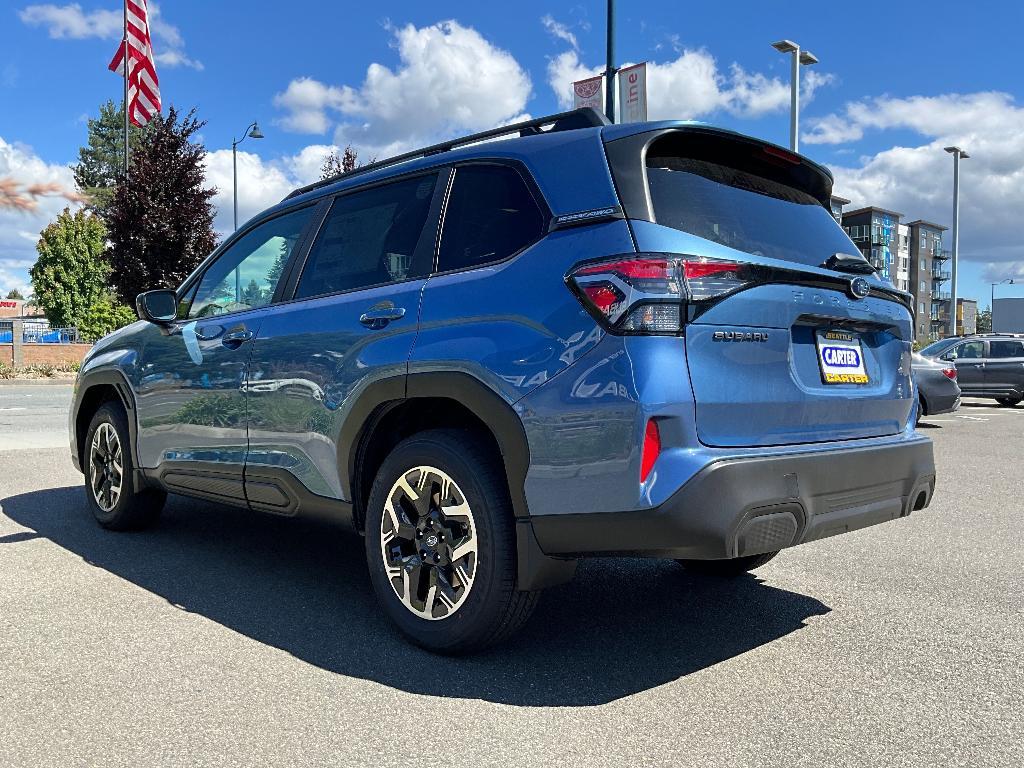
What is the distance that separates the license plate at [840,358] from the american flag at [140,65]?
81.7 ft

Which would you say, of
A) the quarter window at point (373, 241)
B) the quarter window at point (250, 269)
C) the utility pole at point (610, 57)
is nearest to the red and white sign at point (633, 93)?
the utility pole at point (610, 57)

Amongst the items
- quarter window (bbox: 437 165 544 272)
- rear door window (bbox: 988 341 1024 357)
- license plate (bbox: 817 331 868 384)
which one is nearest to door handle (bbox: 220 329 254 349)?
quarter window (bbox: 437 165 544 272)

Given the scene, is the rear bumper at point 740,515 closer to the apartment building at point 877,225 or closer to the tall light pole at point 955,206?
the tall light pole at point 955,206

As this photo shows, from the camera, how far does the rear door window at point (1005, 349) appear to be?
20.9m

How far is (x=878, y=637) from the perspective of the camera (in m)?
3.62

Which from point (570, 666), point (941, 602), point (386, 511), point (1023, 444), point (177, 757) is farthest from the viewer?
point (1023, 444)

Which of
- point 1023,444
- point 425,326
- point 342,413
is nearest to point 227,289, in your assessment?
point 342,413

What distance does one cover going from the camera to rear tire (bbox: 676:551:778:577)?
14.6 ft

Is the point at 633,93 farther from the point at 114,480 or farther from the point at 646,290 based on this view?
the point at 646,290

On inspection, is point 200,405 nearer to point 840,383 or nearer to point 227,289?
point 227,289

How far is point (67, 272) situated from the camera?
61312 mm

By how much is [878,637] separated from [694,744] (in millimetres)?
1370

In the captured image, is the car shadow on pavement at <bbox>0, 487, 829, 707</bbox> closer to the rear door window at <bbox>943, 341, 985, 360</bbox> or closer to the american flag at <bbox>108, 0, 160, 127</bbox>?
the rear door window at <bbox>943, 341, 985, 360</bbox>

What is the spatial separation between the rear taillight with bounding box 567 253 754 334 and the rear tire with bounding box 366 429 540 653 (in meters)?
0.73
